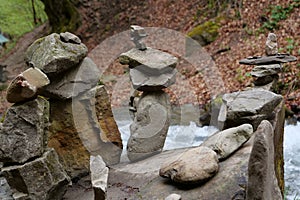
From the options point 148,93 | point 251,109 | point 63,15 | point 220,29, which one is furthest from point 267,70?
point 63,15

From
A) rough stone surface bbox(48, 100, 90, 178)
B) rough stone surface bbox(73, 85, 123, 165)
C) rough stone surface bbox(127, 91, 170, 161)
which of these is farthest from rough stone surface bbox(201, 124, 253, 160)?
rough stone surface bbox(48, 100, 90, 178)

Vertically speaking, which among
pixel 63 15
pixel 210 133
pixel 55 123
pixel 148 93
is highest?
pixel 148 93

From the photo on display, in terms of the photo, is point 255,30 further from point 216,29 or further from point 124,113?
point 124,113

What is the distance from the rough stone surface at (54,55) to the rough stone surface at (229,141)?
5.35ft

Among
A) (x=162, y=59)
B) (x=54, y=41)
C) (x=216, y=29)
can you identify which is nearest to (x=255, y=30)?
(x=216, y=29)

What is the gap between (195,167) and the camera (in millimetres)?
2887

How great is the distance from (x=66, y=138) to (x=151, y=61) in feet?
4.13

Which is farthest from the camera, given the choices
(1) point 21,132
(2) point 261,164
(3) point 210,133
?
(3) point 210,133

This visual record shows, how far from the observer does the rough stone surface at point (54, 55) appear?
353 cm

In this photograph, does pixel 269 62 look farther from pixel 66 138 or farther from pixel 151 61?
pixel 66 138

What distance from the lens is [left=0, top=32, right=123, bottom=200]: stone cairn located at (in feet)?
10.1

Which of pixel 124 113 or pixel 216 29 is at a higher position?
pixel 216 29

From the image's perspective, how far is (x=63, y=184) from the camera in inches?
132

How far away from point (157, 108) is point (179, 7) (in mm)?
9850
